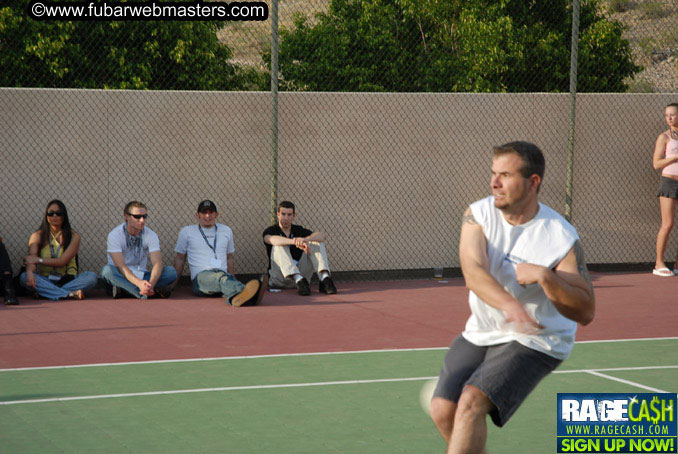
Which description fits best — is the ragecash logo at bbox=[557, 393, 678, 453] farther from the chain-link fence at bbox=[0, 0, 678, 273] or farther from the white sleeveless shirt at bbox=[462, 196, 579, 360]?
the chain-link fence at bbox=[0, 0, 678, 273]

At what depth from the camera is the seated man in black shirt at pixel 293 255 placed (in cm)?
1190

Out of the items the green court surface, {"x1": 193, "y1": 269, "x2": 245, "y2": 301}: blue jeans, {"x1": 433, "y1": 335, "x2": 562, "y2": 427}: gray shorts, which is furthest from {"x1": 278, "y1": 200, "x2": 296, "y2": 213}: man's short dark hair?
{"x1": 433, "y1": 335, "x2": 562, "y2": 427}: gray shorts

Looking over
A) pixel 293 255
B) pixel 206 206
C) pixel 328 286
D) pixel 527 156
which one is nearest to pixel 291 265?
pixel 293 255

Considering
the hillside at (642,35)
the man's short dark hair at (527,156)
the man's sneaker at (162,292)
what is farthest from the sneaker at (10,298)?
the man's short dark hair at (527,156)

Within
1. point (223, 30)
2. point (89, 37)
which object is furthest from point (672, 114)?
point (223, 30)

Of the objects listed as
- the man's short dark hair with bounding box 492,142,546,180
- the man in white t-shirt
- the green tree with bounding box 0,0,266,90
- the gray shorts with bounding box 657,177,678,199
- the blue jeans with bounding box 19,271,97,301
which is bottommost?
the blue jeans with bounding box 19,271,97,301

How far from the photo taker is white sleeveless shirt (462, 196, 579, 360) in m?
4.30

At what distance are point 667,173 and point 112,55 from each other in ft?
33.2

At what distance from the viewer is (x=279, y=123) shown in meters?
12.8

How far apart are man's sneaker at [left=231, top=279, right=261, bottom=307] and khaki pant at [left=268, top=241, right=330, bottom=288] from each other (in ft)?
3.91

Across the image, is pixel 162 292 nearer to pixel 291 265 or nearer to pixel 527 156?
pixel 291 265

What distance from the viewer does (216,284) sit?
11.3 meters

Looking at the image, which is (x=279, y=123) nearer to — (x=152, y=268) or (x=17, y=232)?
(x=152, y=268)

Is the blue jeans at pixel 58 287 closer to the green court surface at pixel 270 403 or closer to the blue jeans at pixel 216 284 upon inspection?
the blue jeans at pixel 216 284
